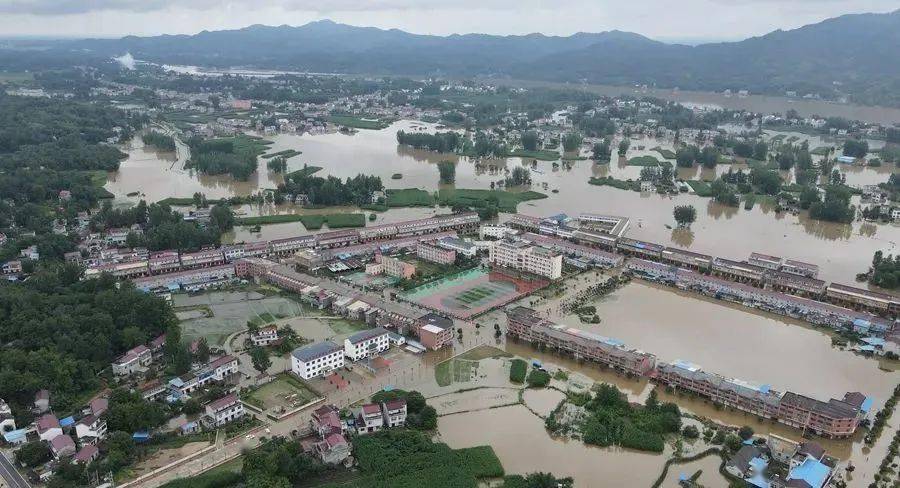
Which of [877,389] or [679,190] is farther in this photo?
[679,190]

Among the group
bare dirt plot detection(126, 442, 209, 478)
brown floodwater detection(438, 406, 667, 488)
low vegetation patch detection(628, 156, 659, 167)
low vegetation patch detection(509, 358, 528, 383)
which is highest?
low vegetation patch detection(628, 156, 659, 167)

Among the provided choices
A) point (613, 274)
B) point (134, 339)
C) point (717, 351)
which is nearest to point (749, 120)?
point (613, 274)

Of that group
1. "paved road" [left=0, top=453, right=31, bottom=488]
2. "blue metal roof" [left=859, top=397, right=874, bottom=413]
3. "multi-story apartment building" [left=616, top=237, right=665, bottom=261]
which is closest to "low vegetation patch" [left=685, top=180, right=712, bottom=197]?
"multi-story apartment building" [left=616, top=237, right=665, bottom=261]

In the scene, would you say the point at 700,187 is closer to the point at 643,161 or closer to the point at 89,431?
the point at 643,161

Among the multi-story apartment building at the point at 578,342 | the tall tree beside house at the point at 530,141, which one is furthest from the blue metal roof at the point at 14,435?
the tall tree beside house at the point at 530,141

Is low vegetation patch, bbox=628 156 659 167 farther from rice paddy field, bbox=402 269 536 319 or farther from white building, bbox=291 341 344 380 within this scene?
white building, bbox=291 341 344 380

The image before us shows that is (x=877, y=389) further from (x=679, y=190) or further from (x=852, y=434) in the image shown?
(x=679, y=190)
